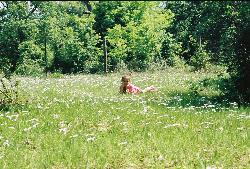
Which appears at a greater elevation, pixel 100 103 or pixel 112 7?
pixel 112 7

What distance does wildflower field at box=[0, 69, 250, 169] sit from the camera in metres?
7.47

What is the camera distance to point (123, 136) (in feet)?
29.6

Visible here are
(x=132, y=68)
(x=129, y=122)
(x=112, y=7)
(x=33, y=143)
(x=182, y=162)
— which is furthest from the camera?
(x=112, y=7)

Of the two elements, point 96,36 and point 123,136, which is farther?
point 96,36

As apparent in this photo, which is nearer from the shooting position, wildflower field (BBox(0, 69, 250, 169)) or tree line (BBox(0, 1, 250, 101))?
wildflower field (BBox(0, 69, 250, 169))

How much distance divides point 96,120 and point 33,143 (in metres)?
2.12

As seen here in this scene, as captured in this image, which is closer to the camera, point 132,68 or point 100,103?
point 100,103

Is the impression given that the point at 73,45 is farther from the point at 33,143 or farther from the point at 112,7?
the point at 33,143

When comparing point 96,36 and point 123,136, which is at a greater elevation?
point 96,36

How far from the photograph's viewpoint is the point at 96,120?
35.0 ft

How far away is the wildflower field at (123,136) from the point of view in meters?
7.47

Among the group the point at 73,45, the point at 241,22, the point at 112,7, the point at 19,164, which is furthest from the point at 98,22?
the point at 19,164

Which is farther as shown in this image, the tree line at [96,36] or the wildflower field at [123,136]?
the tree line at [96,36]

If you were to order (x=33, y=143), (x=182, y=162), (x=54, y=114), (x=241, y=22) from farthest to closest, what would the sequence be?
(x=241, y=22) < (x=54, y=114) < (x=33, y=143) < (x=182, y=162)
